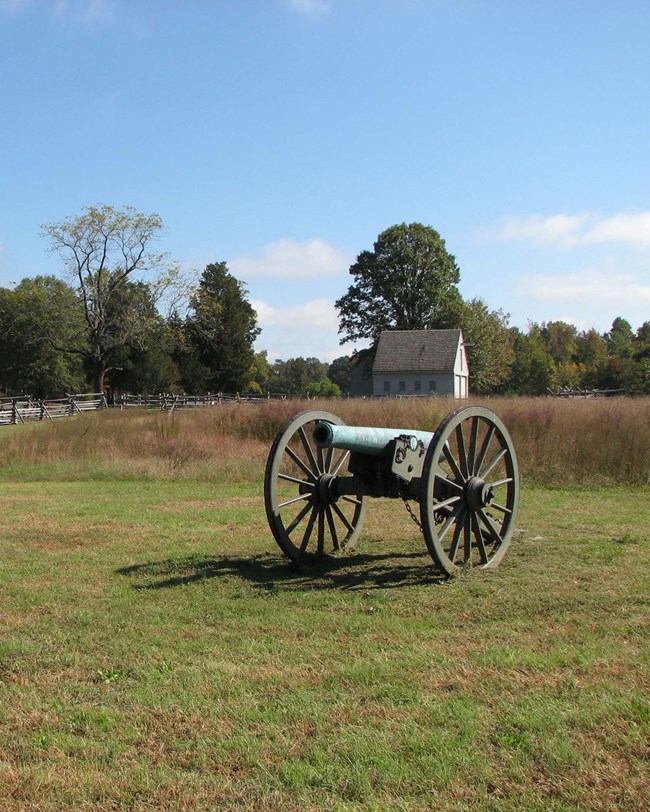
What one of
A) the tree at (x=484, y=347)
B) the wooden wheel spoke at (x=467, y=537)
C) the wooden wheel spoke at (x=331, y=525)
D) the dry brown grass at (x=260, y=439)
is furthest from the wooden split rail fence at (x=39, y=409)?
the wooden wheel spoke at (x=467, y=537)

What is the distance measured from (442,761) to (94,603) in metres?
3.56

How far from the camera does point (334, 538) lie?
7.84 m

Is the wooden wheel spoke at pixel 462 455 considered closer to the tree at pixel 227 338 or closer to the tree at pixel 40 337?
the tree at pixel 40 337

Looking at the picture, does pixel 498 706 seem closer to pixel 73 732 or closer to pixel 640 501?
pixel 73 732

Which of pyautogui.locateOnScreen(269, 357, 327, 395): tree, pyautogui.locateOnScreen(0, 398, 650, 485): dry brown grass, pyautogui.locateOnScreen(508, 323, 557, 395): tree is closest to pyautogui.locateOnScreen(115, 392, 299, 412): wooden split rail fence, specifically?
pyautogui.locateOnScreen(0, 398, 650, 485): dry brown grass

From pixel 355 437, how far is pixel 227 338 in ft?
193

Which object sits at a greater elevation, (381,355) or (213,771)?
(381,355)

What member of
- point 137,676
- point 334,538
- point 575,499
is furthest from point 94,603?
point 575,499

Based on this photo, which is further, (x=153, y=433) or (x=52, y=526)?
(x=153, y=433)

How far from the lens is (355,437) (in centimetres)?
683

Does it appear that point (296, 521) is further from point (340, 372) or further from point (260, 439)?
point (340, 372)

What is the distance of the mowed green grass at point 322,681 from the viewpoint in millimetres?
3330

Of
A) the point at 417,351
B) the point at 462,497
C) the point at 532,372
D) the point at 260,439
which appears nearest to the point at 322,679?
the point at 462,497

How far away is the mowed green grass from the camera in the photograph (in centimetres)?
333
